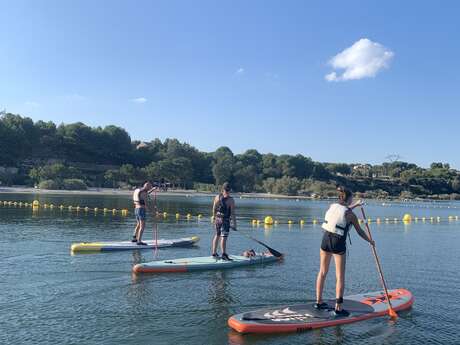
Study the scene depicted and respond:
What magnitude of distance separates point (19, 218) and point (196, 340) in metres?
25.8

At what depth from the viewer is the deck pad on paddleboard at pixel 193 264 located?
46.0 feet

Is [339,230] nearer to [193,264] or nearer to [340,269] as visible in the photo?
[340,269]

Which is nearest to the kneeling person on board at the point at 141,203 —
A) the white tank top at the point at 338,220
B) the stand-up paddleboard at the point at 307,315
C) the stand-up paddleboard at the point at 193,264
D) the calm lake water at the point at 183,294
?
the calm lake water at the point at 183,294

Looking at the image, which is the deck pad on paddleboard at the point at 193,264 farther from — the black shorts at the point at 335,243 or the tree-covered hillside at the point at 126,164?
the tree-covered hillside at the point at 126,164

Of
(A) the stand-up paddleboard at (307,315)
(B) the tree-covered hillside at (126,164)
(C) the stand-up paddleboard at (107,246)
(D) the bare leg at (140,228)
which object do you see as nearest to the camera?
(A) the stand-up paddleboard at (307,315)

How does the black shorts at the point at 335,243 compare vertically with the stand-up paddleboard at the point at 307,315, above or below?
above

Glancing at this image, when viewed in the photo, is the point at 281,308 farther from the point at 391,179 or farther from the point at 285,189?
the point at 391,179

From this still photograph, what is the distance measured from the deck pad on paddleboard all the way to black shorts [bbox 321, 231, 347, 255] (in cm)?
590

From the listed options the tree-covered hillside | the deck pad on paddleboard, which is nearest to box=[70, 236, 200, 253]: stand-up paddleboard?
the deck pad on paddleboard

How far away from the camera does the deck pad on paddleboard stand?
14.0 m

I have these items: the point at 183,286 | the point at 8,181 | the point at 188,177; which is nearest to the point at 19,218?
the point at 183,286

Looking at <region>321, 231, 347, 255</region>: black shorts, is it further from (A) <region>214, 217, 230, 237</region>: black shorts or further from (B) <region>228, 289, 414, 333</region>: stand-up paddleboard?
(A) <region>214, 217, 230, 237</region>: black shorts

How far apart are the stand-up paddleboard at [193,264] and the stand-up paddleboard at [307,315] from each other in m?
4.99

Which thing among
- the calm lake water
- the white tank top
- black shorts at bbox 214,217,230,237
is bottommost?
the calm lake water
